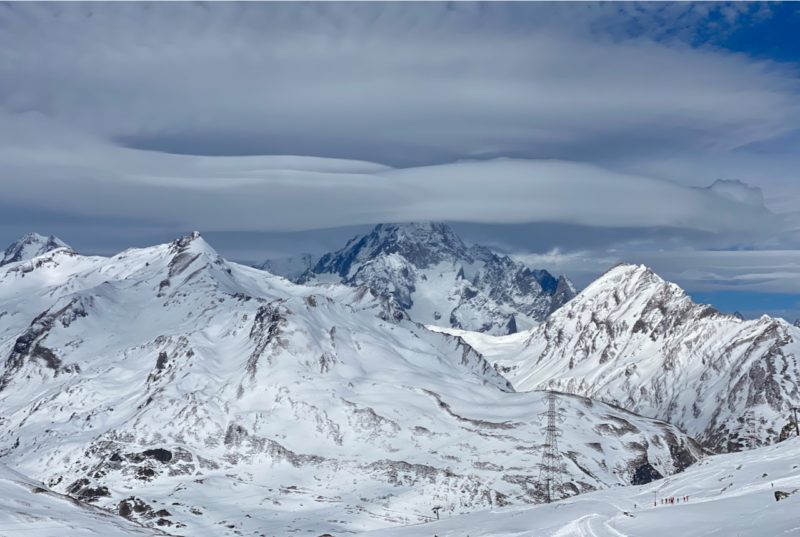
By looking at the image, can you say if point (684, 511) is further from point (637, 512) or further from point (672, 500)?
point (672, 500)

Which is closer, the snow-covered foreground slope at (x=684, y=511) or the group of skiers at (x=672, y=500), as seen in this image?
the snow-covered foreground slope at (x=684, y=511)

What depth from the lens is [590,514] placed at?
114 metres

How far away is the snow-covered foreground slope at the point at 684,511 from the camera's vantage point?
8600cm

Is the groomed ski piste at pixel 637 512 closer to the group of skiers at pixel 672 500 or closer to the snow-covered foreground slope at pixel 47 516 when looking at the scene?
the snow-covered foreground slope at pixel 47 516

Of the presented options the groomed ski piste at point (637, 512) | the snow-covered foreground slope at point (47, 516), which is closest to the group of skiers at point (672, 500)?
the groomed ski piste at point (637, 512)

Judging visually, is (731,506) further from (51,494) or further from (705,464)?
(51,494)

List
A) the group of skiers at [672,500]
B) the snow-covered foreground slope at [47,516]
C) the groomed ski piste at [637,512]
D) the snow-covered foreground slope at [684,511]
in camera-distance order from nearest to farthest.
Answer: the snow-covered foreground slope at [684,511], the groomed ski piste at [637,512], the group of skiers at [672,500], the snow-covered foreground slope at [47,516]

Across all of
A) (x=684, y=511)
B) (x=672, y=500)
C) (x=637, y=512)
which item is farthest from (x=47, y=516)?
(x=684, y=511)

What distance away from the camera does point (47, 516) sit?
Answer: 16275cm

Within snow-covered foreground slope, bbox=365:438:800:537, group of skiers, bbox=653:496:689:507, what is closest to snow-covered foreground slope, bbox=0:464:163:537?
snow-covered foreground slope, bbox=365:438:800:537

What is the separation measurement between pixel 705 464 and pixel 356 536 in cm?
6555

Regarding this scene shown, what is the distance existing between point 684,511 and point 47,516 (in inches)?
4471

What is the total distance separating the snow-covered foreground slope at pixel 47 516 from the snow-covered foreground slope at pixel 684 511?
51206 millimetres

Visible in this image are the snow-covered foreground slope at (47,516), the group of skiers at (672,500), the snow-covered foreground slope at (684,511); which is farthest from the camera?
the snow-covered foreground slope at (47,516)
